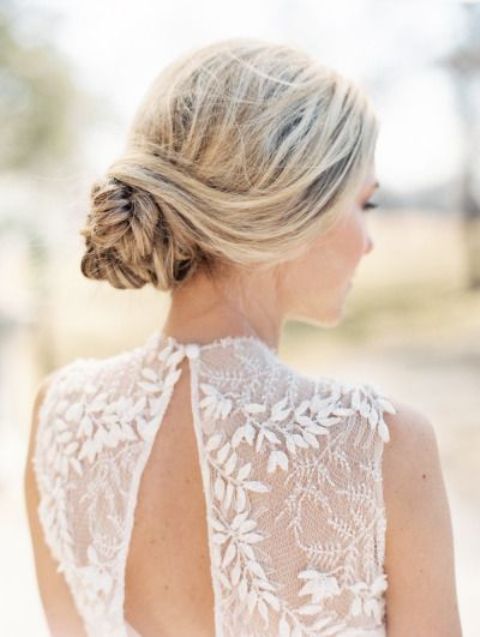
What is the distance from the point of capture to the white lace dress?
2.36 feet

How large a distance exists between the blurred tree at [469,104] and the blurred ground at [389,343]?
10 cm

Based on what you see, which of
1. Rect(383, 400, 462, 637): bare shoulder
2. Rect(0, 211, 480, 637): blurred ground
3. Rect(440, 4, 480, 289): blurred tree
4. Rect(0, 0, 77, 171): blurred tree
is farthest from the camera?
Rect(440, 4, 480, 289): blurred tree

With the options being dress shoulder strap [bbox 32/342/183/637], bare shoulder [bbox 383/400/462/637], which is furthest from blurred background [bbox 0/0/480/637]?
bare shoulder [bbox 383/400/462/637]

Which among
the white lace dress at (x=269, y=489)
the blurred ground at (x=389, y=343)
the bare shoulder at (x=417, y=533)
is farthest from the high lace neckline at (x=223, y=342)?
the blurred ground at (x=389, y=343)

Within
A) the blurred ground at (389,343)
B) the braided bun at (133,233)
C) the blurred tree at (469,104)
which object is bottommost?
the blurred ground at (389,343)

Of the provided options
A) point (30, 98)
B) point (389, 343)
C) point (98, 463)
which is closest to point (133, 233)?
point (98, 463)

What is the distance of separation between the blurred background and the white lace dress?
183 cm

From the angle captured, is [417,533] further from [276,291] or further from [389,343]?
[389,343]

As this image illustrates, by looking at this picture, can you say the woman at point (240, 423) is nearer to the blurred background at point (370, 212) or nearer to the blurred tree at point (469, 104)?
the blurred background at point (370, 212)

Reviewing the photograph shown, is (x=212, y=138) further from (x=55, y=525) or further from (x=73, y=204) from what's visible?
(x=55, y=525)

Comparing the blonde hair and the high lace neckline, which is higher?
the blonde hair

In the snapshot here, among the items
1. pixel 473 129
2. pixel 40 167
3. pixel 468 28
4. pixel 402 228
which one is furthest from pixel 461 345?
pixel 40 167

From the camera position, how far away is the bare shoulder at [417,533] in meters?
0.71

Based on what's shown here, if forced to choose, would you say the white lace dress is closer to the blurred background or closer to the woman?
the woman
